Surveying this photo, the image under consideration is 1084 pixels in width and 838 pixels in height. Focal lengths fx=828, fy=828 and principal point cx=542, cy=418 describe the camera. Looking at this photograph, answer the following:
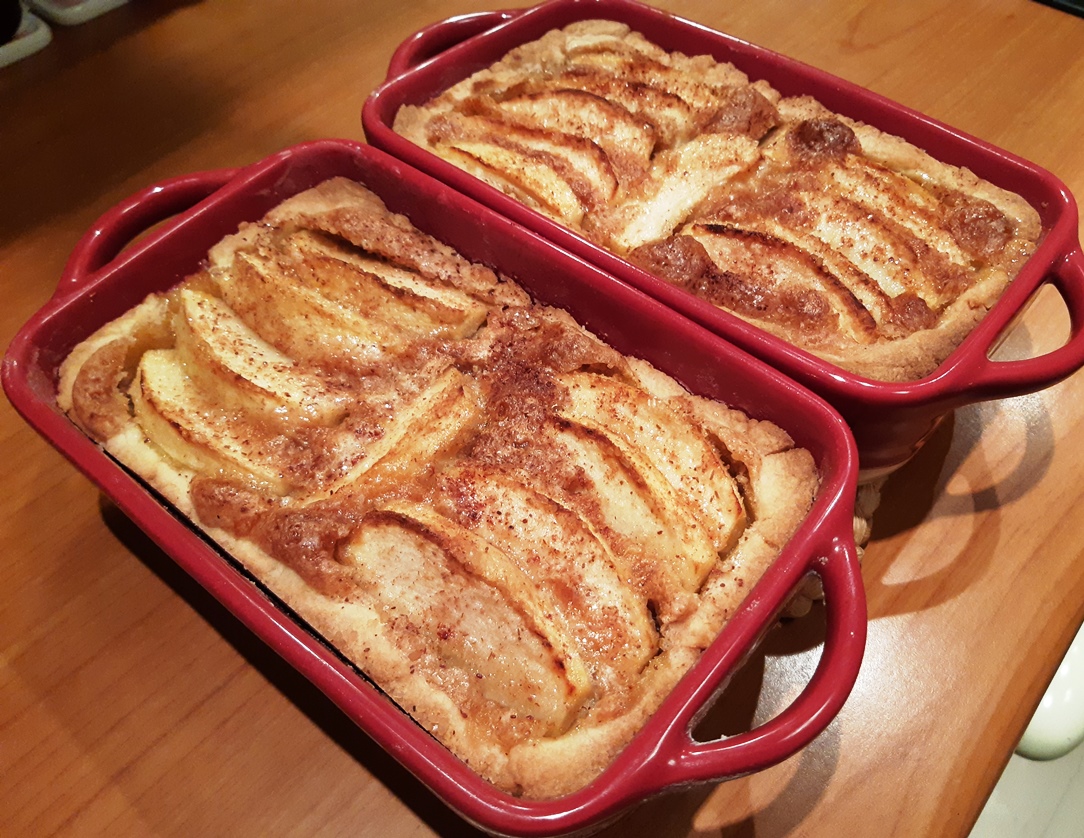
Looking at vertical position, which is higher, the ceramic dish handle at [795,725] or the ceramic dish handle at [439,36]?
the ceramic dish handle at [439,36]

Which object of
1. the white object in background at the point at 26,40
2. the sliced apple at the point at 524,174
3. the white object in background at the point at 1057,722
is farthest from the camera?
the white object in background at the point at 26,40

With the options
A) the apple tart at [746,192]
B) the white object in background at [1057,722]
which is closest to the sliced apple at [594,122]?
the apple tart at [746,192]

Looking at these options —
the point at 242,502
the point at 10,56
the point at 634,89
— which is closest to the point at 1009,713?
the point at 242,502

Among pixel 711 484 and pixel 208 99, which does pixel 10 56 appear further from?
pixel 711 484

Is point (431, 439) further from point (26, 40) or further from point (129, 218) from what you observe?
point (26, 40)

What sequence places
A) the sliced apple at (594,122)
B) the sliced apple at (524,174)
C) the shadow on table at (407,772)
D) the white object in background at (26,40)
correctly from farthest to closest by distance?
the white object in background at (26,40) → the sliced apple at (594,122) → the sliced apple at (524,174) → the shadow on table at (407,772)

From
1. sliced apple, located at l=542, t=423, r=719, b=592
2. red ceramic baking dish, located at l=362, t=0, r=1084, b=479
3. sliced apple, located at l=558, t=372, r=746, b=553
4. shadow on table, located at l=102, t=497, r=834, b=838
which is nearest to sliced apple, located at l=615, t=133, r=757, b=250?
red ceramic baking dish, located at l=362, t=0, r=1084, b=479

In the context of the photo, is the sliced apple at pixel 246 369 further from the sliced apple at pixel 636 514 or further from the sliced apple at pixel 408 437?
the sliced apple at pixel 636 514

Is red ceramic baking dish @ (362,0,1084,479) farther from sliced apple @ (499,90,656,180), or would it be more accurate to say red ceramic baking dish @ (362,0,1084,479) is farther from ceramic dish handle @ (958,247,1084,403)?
sliced apple @ (499,90,656,180)

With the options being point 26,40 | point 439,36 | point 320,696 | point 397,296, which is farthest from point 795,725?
point 26,40
